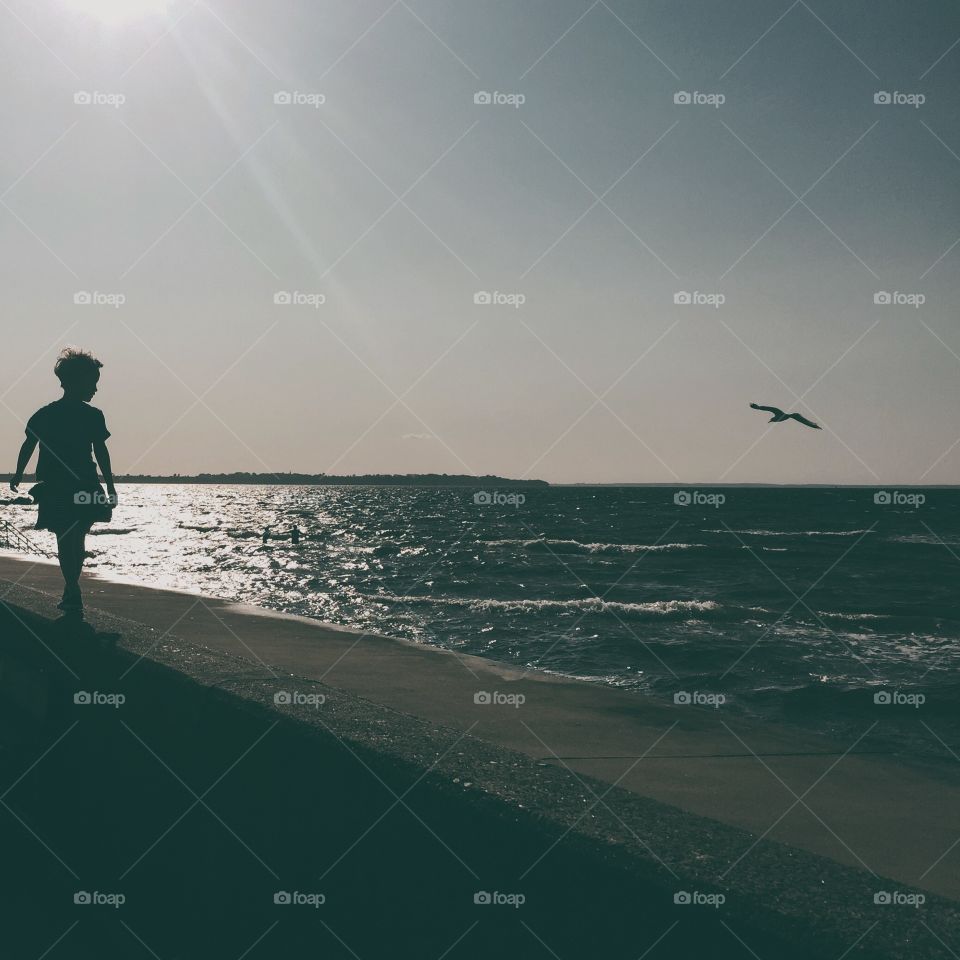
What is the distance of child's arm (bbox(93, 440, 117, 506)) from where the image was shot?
18.3 feet

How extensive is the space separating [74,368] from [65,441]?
1.74ft

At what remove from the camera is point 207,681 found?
344cm

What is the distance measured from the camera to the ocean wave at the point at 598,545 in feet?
130

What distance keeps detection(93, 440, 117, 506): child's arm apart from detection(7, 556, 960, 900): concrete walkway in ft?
5.44

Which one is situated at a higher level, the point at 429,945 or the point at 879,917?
the point at 879,917

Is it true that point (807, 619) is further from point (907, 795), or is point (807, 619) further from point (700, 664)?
point (907, 795)

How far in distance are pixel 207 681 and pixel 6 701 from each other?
2114 mm

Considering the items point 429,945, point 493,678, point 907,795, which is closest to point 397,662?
point 493,678
